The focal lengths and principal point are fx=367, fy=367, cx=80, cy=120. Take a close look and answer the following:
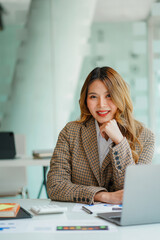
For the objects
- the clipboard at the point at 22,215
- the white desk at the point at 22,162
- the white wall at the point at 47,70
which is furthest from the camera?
the white wall at the point at 47,70

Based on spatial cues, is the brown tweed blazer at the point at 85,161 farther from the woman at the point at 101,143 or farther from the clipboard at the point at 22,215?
the clipboard at the point at 22,215

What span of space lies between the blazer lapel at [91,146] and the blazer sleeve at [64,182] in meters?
0.10

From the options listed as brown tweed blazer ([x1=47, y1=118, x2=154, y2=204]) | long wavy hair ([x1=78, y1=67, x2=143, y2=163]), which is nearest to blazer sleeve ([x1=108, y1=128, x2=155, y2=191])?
brown tweed blazer ([x1=47, y1=118, x2=154, y2=204])

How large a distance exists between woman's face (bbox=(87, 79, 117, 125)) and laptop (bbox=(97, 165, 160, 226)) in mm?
825

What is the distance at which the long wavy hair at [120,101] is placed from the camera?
2.07 meters

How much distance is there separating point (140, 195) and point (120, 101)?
865 millimetres

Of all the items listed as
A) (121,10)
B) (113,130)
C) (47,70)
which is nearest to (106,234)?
(113,130)

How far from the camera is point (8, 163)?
3.34m

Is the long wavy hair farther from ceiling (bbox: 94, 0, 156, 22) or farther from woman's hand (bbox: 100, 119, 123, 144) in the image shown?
ceiling (bbox: 94, 0, 156, 22)

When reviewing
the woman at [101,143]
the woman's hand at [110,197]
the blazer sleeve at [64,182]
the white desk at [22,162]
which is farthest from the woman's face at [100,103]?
the white desk at [22,162]

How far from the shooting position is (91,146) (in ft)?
6.74

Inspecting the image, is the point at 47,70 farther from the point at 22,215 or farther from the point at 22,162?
the point at 22,215

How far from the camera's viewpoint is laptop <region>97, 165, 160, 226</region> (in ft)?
4.20

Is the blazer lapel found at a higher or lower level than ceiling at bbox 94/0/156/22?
lower
